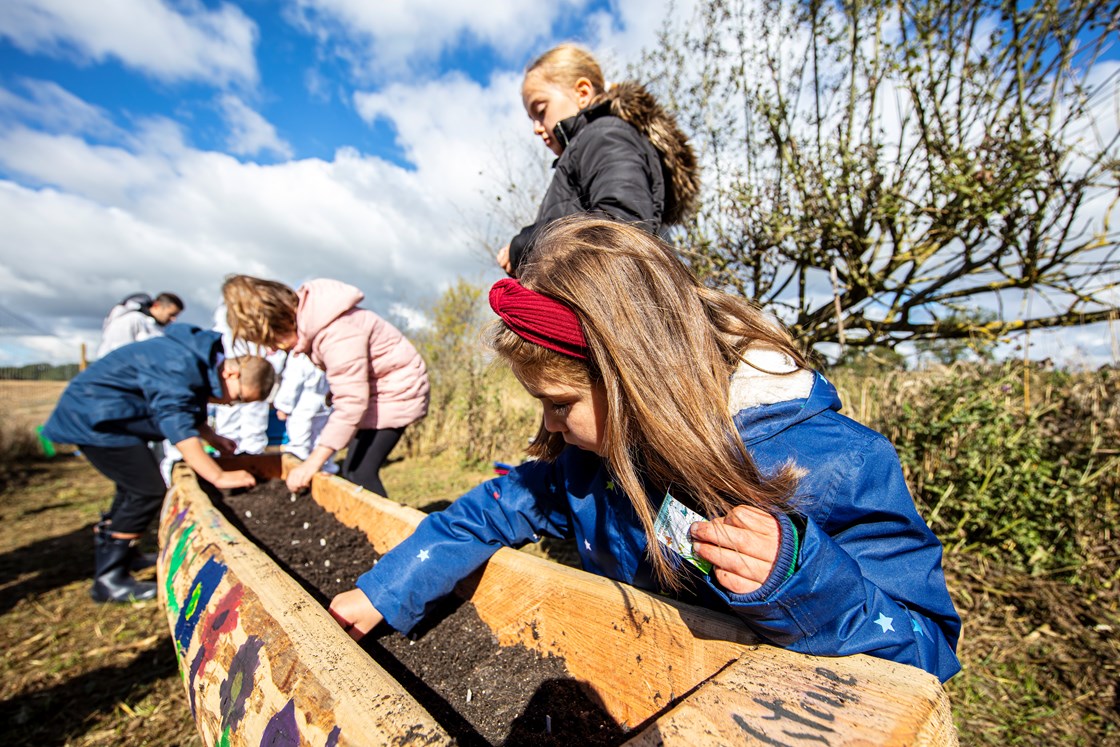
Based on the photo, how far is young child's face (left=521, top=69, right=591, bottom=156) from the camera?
7.17 feet

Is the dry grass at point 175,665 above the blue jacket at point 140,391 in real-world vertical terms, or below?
below

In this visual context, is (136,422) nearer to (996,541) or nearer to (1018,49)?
(996,541)

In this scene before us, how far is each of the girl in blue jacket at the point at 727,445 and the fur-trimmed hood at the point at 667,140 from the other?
901 mm

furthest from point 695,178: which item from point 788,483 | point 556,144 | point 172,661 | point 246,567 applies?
point 172,661

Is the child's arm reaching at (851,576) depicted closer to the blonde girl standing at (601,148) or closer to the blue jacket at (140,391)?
the blonde girl standing at (601,148)

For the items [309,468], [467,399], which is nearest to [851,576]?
[309,468]

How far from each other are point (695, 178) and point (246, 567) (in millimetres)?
2031

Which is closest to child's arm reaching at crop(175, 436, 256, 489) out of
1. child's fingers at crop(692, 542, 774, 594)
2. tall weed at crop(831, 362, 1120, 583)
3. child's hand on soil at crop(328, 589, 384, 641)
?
child's hand on soil at crop(328, 589, 384, 641)

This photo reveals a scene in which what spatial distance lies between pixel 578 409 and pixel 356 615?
929 millimetres

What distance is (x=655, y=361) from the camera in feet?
3.44

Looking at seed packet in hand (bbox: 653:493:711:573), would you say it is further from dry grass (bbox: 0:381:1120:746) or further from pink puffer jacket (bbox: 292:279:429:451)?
pink puffer jacket (bbox: 292:279:429:451)

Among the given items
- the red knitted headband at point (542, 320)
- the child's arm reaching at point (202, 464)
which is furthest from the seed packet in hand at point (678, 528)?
the child's arm reaching at point (202, 464)

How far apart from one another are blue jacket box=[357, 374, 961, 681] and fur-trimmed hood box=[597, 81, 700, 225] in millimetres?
1169

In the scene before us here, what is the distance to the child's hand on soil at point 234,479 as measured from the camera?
122 inches
